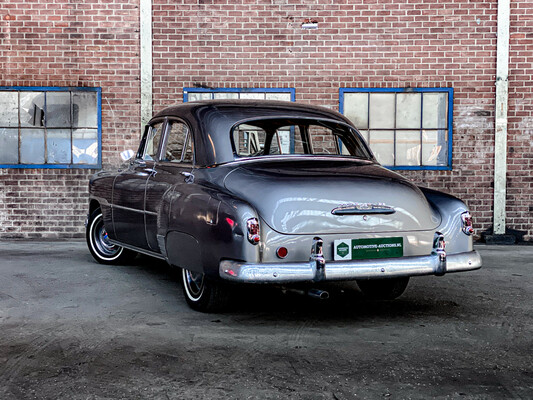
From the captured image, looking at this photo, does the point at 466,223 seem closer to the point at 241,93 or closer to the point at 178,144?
the point at 178,144

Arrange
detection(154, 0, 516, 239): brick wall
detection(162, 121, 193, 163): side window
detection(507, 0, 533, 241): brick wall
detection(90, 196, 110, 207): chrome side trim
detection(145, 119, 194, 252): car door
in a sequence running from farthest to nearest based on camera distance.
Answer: detection(154, 0, 516, 239): brick wall → detection(507, 0, 533, 241): brick wall → detection(90, 196, 110, 207): chrome side trim → detection(162, 121, 193, 163): side window → detection(145, 119, 194, 252): car door

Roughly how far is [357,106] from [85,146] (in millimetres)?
4324

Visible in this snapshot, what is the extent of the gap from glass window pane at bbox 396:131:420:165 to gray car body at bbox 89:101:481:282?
4.96 m

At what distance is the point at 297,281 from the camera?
4.55 meters

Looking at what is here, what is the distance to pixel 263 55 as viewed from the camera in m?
10.7

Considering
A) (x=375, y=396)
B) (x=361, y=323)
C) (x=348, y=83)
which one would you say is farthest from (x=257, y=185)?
(x=348, y=83)

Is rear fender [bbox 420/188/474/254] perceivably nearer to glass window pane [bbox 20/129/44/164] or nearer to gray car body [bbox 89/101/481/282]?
gray car body [bbox 89/101/481/282]

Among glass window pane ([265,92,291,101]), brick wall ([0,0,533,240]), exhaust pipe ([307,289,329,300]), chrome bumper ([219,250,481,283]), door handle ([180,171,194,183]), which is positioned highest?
brick wall ([0,0,533,240])

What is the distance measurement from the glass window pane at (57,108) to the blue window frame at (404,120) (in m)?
4.29

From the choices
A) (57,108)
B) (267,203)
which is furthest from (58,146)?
(267,203)

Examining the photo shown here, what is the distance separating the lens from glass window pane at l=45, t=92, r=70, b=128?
10820 mm

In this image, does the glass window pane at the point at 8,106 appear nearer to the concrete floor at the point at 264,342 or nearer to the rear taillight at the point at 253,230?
the concrete floor at the point at 264,342

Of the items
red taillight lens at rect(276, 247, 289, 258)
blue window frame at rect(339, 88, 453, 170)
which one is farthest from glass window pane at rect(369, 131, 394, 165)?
red taillight lens at rect(276, 247, 289, 258)

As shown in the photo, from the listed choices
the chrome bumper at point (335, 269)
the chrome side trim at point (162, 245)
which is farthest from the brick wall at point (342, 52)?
the chrome bumper at point (335, 269)
